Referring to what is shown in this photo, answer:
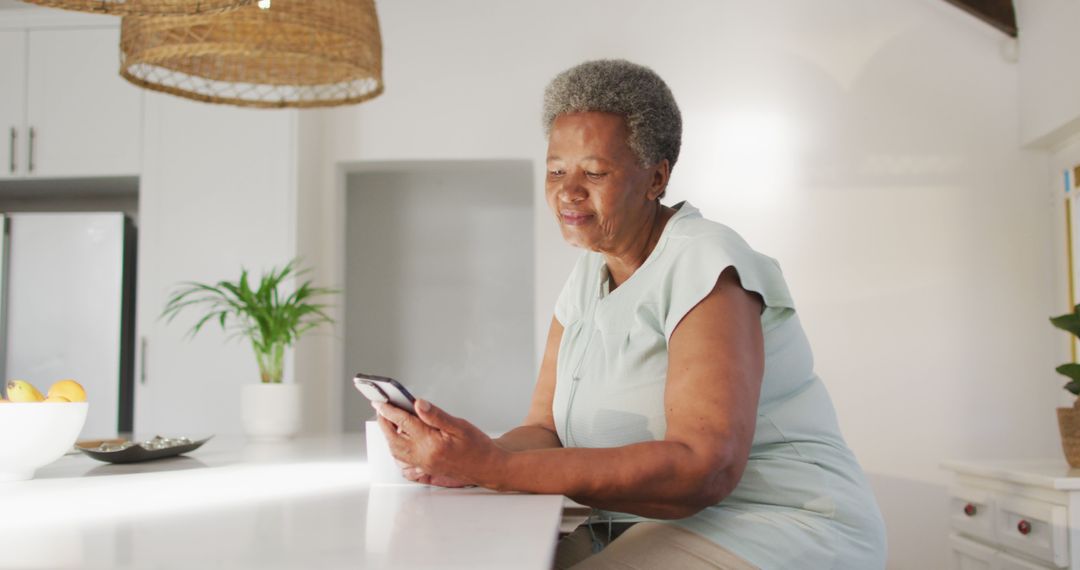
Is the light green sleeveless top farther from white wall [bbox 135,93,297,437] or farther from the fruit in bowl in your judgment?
white wall [bbox 135,93,297,437]

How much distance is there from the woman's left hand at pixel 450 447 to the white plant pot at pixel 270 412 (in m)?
1.46

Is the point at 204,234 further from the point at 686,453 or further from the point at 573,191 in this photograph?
the point at 686,453

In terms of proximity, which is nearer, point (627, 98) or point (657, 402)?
point (657, 402)

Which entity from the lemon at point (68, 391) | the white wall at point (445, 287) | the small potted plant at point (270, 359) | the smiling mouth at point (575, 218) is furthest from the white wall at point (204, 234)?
the smiling mouth at point (575, 218)

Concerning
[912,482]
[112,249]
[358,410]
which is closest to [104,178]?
[112,249]

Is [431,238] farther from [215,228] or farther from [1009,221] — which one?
[1009,221]

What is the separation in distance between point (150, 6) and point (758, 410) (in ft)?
4.02

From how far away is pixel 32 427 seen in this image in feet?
4.53

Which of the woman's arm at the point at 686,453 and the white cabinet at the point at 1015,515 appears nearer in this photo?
the woman's arm at the point at 686,453

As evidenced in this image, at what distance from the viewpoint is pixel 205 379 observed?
4020 mm

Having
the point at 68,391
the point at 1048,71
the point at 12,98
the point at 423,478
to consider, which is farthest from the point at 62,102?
the point at 1048,71

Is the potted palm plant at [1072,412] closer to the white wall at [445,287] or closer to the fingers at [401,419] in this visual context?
the fingers at [401,419]

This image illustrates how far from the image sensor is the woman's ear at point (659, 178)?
1.60m

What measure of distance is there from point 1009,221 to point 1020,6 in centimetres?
84
